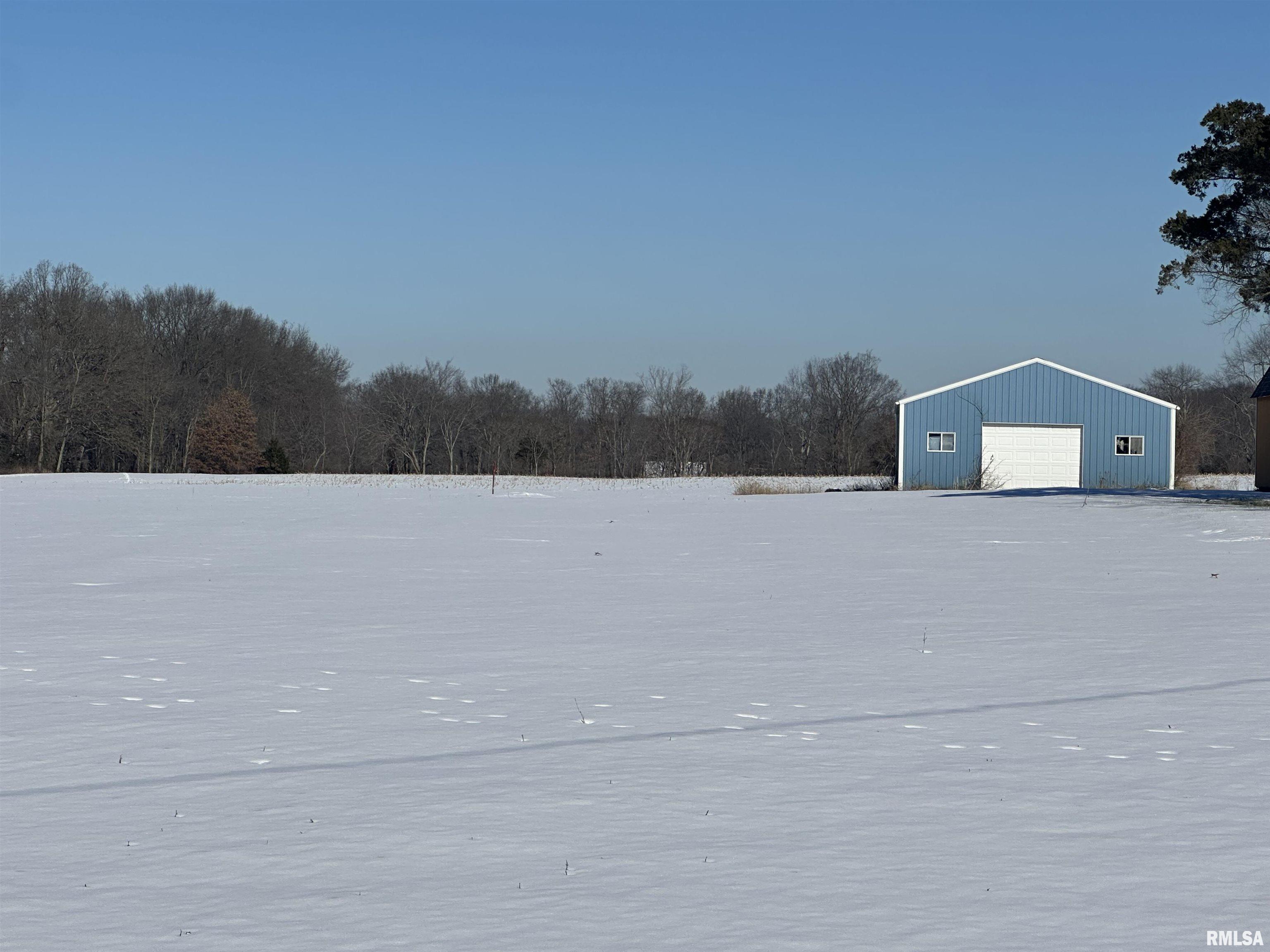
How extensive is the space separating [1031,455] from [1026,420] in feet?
3.89

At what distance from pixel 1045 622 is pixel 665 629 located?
11.5 feet

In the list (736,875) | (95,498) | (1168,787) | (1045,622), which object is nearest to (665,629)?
(1045,622)

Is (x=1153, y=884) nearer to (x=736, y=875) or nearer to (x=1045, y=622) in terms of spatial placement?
(x=736, y=875)

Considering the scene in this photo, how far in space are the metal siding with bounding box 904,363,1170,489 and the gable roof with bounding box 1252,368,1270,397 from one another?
6324 millimetres

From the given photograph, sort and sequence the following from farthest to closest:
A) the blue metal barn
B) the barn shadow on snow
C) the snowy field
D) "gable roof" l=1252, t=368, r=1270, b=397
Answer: the blue metal barn
"gable roof" l=1252, t=368, r=1270, b=397
the barn shadow on snow
the snowy field

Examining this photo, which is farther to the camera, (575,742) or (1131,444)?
(1131,444)

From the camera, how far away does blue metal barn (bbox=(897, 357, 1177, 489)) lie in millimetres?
42281

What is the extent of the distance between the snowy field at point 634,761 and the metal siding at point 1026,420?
26486 millimetres

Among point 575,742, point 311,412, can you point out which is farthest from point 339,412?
point 575,742

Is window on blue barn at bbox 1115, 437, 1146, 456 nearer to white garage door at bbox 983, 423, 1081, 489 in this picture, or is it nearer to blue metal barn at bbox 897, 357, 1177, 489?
blue metal barn at bbox 897, 357, 1177, 489

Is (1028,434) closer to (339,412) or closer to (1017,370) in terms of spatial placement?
→ (1017,370)

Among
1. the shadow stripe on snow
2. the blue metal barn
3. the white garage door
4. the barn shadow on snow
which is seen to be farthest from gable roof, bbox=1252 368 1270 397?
the shadow stripe on snow

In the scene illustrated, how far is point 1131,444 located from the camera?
42.4 m

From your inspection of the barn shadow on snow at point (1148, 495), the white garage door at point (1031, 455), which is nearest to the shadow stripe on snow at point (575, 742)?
the barn shadow on snow at point (1148, 495)
